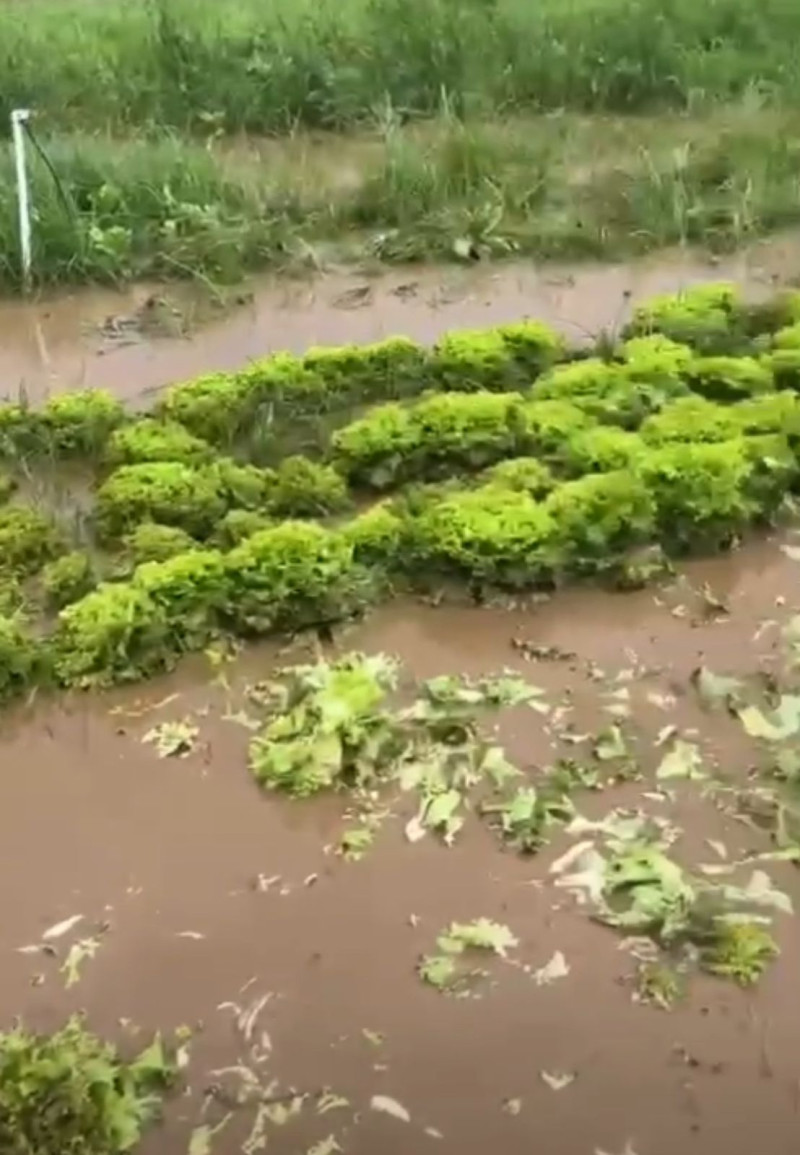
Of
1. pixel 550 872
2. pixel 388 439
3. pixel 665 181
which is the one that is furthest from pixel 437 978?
pixel 665 181

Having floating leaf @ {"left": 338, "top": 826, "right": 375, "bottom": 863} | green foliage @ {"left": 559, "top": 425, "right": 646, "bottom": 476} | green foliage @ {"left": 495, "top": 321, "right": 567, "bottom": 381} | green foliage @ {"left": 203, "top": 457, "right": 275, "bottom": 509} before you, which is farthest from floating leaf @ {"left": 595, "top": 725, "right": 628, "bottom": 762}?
green foliage @ {"left": 495, "top": 321, "right": 567, "bottom": 381}

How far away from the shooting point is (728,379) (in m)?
5.14

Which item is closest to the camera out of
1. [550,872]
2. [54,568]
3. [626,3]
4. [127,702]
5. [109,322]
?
[550,872]

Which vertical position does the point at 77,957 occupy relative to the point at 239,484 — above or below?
below

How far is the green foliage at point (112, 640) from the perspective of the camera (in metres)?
3.98

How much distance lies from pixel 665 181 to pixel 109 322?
2.33 meters

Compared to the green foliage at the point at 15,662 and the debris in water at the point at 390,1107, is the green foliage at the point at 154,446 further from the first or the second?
the debris in water at the point at 390,1107

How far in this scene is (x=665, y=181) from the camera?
6.65 meters

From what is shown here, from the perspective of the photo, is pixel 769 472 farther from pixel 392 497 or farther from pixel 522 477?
pixel 392 497

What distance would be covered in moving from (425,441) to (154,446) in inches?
30.3

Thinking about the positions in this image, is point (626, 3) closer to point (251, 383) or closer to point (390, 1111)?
point (251, 383)

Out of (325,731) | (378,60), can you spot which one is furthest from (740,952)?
(378,60)

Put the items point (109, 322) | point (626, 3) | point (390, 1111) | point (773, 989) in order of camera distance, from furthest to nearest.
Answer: point (626, 3), point (109, 322), point (773, 989), point (390, 1111)

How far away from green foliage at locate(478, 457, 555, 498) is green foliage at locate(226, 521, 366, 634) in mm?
599
